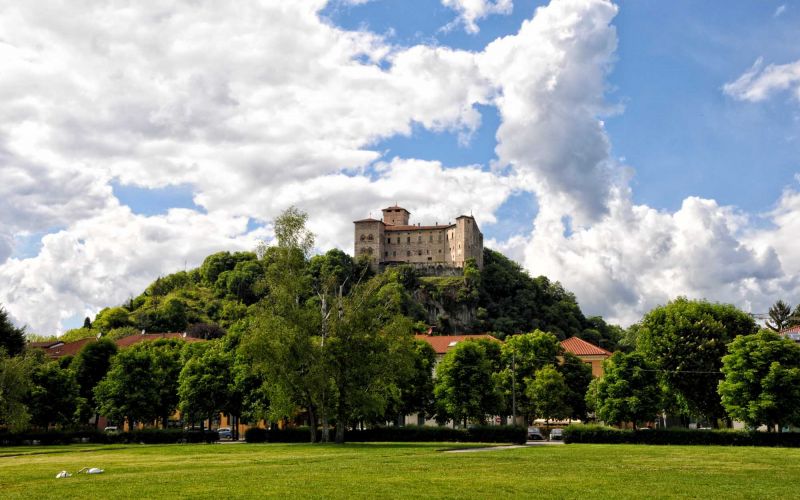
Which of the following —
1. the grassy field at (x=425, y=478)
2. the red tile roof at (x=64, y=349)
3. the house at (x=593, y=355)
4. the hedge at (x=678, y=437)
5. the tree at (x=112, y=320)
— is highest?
the tree at (x=112, y=320)

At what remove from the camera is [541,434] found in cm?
6988

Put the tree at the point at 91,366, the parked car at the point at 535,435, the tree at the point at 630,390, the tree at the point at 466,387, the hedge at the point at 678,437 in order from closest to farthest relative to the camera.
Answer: the hedge at the point at 678,437 → the tree at the point at 630,390 → the tree at the point at 466,387 → the parked car at the point at 535,435 → the tree at the point at 91,366

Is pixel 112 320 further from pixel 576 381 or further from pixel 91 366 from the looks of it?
pixel 576 381

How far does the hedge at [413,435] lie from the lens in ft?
184

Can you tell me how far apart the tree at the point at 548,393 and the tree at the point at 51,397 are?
46.6m

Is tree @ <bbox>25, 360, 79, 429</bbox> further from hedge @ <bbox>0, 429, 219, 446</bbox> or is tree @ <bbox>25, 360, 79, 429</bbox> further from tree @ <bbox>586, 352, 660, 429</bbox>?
tree @ <bbox>586, 352, 660, 429</bbox>

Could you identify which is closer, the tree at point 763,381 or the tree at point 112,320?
the tree at point 763,381

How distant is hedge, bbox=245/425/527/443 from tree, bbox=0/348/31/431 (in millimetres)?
19047

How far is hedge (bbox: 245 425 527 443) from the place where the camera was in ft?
184

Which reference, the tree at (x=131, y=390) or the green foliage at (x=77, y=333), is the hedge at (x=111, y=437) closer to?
the tree at (x=131, y=390)

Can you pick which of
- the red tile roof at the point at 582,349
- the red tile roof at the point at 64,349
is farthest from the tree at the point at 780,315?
the red tile roof at the point at 64,349

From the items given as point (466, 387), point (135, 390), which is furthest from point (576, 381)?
point (135, 390)

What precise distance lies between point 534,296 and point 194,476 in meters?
164

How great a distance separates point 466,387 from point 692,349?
20.0 m
